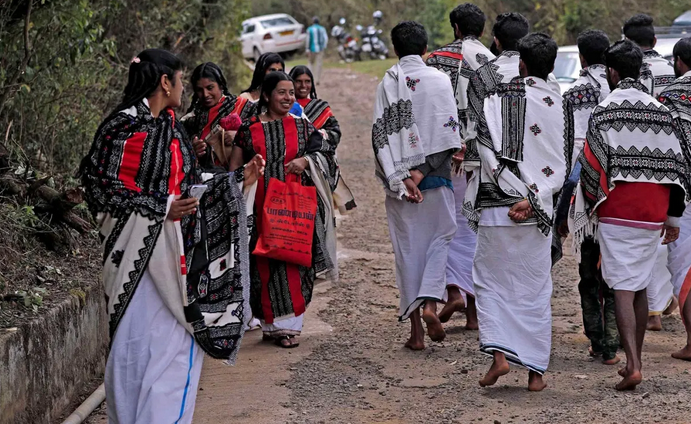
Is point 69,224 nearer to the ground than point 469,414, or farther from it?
farther from it

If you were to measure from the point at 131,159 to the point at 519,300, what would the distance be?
2.48m

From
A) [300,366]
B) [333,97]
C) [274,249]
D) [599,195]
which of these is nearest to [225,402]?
[300,366]

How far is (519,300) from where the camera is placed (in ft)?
19.1

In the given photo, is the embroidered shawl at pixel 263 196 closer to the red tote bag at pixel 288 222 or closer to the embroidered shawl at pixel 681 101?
the red tote bag at pixel 288 222

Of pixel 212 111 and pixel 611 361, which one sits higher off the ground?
pixel 212 111

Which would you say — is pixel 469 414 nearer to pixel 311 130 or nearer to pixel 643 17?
pixel 311 130

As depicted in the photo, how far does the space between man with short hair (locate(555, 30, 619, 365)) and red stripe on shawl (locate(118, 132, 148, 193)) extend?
2.68m

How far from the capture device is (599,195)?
576 cm

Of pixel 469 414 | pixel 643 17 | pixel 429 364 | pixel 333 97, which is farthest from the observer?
pixel 333 97

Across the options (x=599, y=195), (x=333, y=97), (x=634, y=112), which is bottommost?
(x=333, y=97)

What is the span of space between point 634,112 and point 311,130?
2.13 meters

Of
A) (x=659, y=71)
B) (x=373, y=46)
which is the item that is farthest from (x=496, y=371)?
(x=373, y=46)

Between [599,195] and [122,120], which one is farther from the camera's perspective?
[599,195]

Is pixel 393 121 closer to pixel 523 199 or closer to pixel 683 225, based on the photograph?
pixel 523 199
